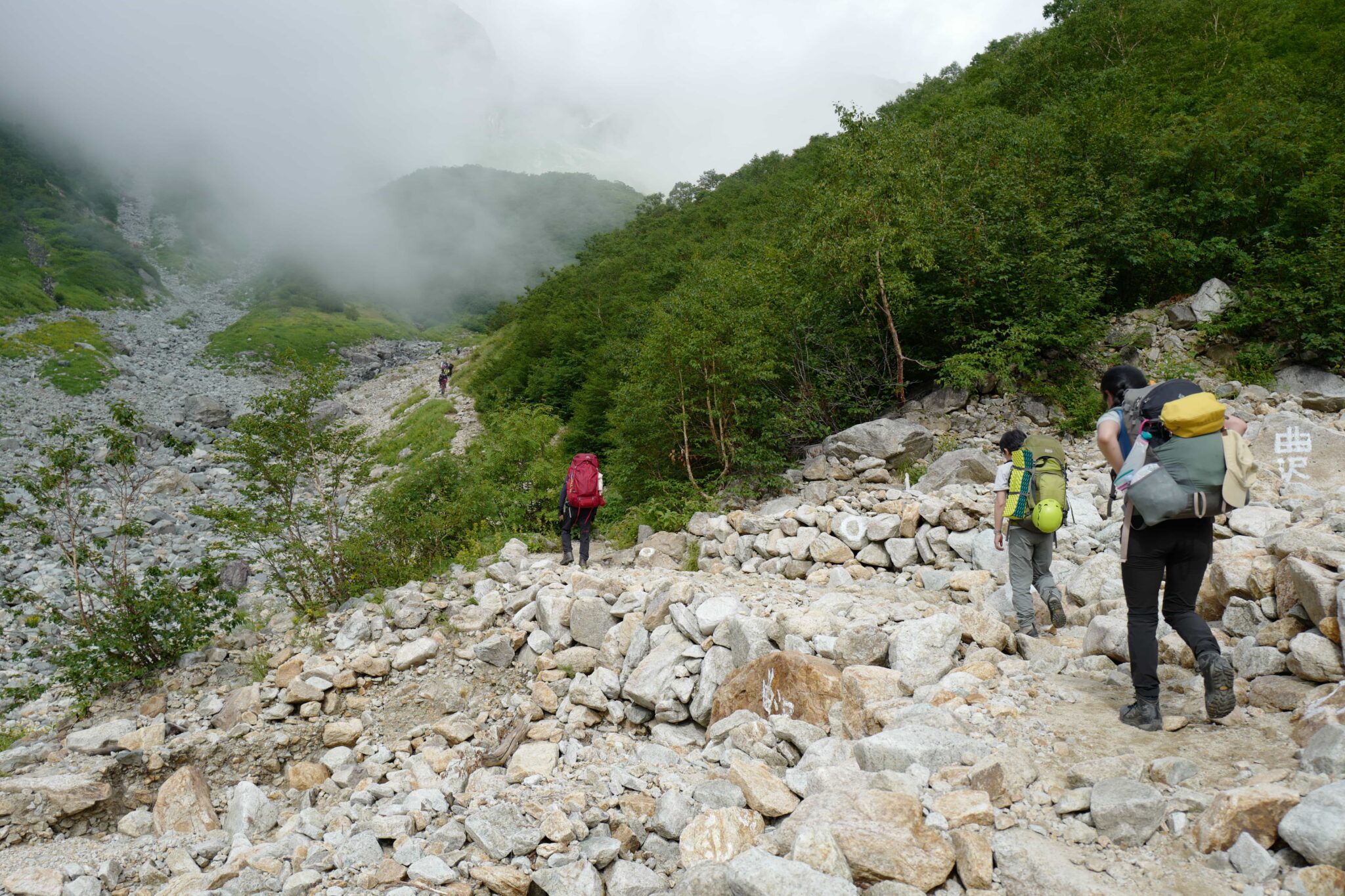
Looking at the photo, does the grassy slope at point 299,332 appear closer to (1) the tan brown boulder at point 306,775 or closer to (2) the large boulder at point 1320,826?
(1) the tan brown boulder at point 306,775

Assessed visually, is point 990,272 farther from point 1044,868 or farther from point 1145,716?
point 1044,868

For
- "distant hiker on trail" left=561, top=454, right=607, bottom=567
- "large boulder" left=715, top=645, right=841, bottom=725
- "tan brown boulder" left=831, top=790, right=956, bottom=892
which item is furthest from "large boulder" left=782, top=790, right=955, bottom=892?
"distant hiker on trail" left=561, top=454, right=607, bottom=567

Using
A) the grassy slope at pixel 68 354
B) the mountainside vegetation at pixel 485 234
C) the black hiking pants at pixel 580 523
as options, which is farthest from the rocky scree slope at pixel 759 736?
the mountainside vegetation at pixel 485 234

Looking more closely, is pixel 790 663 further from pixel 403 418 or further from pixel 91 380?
pixel 91 380

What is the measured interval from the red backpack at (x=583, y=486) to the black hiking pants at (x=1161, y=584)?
8.77m

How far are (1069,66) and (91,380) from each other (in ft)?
201

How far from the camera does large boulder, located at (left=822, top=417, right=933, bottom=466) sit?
42.9 feet

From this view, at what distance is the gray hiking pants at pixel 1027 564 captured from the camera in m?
6.55

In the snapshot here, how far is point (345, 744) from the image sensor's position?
7727mm

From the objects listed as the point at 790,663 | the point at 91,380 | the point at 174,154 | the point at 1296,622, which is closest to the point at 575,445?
the point at 790,663

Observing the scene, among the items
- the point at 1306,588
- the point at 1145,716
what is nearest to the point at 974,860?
the point at 1145,716

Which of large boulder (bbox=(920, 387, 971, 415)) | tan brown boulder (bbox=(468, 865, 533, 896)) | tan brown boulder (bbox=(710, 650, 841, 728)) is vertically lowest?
tan brown boulder (bbox=(468, 865, 533, 896))

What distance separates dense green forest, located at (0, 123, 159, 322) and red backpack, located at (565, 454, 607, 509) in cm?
7152

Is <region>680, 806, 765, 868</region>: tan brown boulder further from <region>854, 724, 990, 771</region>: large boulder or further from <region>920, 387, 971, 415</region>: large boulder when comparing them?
<region>920, 387, 971, 415</region>: large boulder
